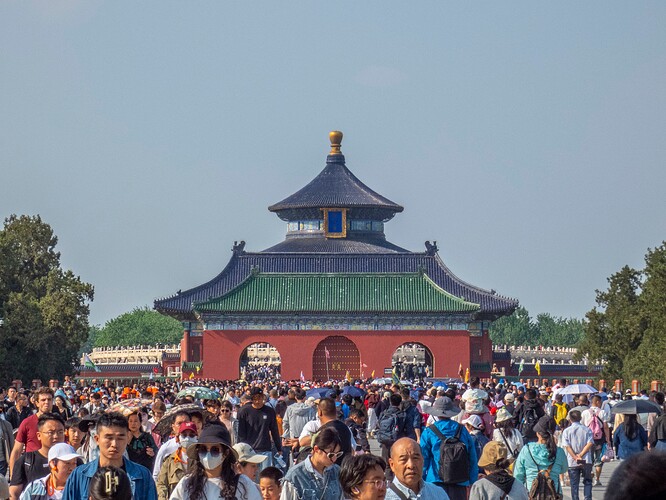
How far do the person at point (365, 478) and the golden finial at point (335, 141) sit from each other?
67769mm

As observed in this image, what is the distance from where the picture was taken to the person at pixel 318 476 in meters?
8.38

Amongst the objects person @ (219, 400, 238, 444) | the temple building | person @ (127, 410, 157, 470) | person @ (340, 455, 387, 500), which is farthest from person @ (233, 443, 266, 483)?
the temple building

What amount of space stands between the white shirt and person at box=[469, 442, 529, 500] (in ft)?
6.63

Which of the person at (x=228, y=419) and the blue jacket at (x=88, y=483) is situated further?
the person at (x=228, y=419)

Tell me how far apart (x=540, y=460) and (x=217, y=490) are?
17.5 ft

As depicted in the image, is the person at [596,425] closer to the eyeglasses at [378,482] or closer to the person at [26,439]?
the person at [26,439]

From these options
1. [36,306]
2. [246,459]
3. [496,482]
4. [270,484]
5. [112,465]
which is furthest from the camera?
[36,306]

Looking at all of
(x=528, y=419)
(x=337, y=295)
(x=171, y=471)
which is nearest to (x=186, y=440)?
(x=171, y=471)

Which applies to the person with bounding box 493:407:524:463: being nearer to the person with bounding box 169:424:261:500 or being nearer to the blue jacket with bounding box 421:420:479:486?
the blue jacket with bounding box 421:420:479:486

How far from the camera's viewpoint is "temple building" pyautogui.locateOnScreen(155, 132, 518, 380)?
6066 cm

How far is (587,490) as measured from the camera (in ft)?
55.0

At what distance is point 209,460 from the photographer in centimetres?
759

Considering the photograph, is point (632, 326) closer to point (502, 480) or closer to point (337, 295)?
point (337, 295)

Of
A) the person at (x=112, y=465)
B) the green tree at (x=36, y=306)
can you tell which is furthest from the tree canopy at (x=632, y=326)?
the person at (x=112, y=465)
